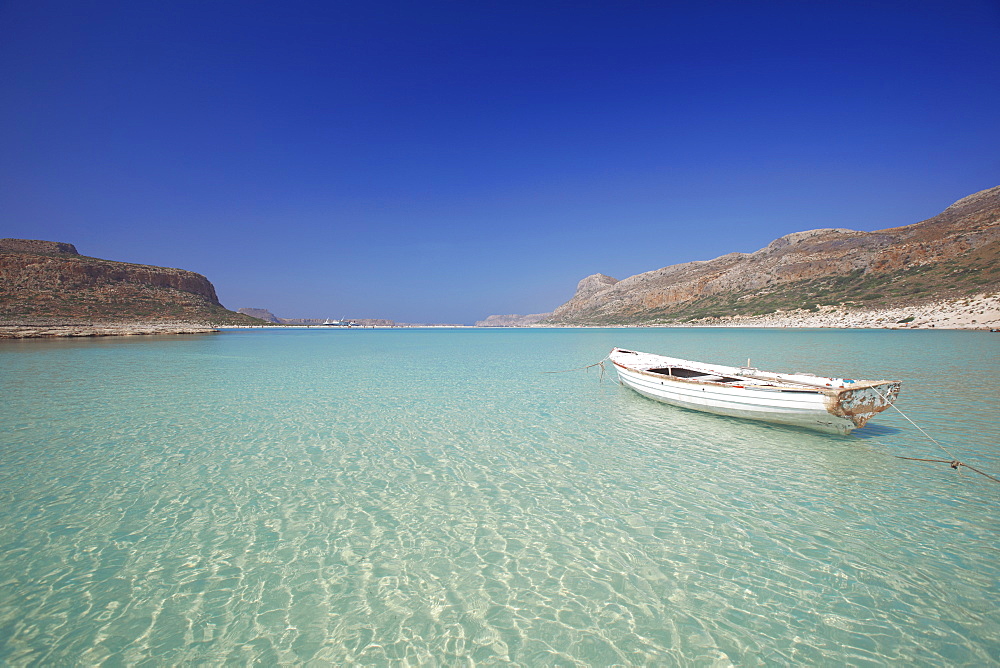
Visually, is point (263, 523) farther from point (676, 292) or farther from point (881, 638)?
point (676, 292)

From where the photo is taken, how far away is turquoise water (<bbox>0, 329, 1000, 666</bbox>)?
4418 millimetres

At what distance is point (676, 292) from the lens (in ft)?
554

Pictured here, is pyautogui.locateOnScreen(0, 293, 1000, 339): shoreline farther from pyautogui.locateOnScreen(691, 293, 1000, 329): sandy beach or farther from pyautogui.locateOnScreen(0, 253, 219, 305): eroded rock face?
pyautogui.locateOnScreen(0, 253, 219, 305): eroded rock face

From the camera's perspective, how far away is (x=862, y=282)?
102750 millimetres

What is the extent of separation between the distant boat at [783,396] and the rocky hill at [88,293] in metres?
95.4

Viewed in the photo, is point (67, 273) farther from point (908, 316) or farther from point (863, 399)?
point (908, 316)

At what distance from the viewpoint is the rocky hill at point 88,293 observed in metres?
74.3

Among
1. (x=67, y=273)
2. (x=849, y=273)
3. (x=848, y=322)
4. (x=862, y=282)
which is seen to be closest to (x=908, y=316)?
(x=848, y=322)

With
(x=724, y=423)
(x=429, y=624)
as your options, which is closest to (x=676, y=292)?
(x=724, y=423)

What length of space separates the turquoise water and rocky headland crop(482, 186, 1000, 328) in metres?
77.8

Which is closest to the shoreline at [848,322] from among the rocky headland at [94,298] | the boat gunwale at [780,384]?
the rocky headland at [94,298]

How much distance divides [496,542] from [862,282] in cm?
13201

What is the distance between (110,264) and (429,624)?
130m

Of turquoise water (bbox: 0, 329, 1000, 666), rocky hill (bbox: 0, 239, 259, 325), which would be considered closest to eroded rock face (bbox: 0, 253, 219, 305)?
rocky hill (bbox: 0, 239, 259, 325)
